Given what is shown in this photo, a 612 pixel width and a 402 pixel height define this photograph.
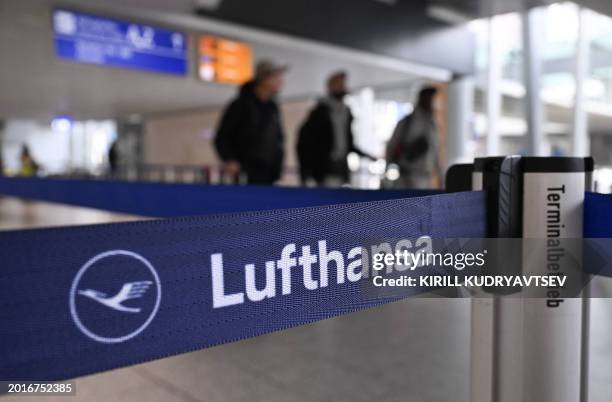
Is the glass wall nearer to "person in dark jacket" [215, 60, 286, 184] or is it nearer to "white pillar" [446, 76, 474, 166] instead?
"white pillar" [446, 76, 474, 166]

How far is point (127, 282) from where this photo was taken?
73 centimetres

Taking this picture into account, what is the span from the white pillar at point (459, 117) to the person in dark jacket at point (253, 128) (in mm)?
5715

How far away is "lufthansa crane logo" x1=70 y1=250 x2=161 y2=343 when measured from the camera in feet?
2.29

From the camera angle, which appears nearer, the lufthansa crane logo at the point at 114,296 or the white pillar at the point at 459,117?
the lufthansa crane logo at the point at 114,296

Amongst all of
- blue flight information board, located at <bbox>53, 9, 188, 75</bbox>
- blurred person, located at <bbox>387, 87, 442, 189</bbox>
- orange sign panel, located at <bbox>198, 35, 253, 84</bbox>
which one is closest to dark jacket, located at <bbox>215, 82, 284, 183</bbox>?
blurred person, located at <bbox>387, 87, 442, 189</bbox>

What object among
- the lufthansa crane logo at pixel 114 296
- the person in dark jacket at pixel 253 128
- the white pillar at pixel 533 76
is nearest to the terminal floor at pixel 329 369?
the lufthansa crane logo at pixel 114 296

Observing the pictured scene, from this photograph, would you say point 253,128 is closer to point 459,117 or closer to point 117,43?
point 117,43

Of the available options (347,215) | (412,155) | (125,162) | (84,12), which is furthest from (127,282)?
(125,162)

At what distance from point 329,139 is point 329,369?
3196 mm

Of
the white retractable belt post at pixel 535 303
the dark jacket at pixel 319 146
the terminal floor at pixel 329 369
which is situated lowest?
the terminal floor at pixel 329 369

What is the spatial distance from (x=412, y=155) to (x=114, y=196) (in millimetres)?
2989

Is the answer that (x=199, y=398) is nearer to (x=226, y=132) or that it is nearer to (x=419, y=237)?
(x=419, y=237)

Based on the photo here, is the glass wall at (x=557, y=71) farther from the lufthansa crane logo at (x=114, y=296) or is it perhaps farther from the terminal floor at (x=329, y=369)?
the lufthansa crane logo at (x=114, y=296)

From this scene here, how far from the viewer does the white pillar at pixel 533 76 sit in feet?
20.2
